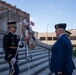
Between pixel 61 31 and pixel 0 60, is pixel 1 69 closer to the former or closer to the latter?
pixel 0 60

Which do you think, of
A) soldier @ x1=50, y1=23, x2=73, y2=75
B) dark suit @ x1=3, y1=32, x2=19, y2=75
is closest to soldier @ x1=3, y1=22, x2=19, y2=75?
dark suit @ x1=3, y1=32, x2=19, y2=75

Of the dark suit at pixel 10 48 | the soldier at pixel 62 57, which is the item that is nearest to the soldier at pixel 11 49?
the dark suit at pixel 10 48

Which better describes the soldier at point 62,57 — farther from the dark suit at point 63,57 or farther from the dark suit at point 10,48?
the dark suit at point 10,48

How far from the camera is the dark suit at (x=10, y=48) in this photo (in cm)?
589

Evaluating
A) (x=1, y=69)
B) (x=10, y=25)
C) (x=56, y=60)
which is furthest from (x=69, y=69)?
(x=1, y=69)

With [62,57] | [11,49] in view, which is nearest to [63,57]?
[62,57]

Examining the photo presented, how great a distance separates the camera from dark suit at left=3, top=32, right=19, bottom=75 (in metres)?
5.89

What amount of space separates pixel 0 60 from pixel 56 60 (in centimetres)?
487

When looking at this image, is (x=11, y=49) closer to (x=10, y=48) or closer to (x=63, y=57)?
(x=10, y=48)

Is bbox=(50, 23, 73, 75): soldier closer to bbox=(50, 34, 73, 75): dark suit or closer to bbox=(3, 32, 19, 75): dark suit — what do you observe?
bbox=(50, 34, 73, 75): dark suit

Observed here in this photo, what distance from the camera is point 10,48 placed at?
603 cm

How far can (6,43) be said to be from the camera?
5.97 meters

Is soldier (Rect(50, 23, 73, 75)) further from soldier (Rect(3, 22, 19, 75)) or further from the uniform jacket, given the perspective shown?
the uniform jacket

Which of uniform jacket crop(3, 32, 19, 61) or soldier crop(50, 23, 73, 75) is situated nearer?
soldier crop(50, 23, 73, 75)
